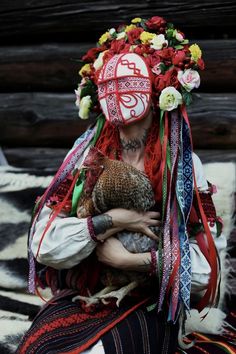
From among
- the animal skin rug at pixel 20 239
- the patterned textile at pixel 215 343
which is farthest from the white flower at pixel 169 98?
the animal skin rug at pixel 20 239

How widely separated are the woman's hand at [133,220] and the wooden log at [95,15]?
1.59m

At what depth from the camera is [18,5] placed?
13.4 feet

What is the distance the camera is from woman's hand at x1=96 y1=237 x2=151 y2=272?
7.68 feet

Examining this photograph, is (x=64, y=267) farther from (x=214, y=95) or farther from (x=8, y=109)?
(x=8, y=109)

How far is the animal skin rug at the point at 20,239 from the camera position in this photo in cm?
300

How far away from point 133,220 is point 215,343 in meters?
0.68

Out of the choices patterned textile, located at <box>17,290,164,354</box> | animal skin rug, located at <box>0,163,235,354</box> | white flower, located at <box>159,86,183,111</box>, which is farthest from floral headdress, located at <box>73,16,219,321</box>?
animal skin rug, located at <box>0,163,235,354</box>

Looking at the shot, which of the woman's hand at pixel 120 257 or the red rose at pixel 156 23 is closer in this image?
the woman's hand at pixel 120 257

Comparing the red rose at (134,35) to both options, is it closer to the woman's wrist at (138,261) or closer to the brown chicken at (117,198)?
the brown chicken at (117,198)

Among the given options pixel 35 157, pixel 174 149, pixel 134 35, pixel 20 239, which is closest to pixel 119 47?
pixel 134 35

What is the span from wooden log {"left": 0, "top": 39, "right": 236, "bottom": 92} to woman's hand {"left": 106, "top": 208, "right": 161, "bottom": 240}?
4.97ft

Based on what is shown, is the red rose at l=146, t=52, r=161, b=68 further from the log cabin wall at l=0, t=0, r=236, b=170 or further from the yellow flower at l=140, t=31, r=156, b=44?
the log cabin wall at l=0, t=0, r=236, b=170

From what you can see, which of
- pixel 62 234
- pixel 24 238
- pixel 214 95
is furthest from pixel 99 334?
pixel 214 95

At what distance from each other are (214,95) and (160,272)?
1643mm
